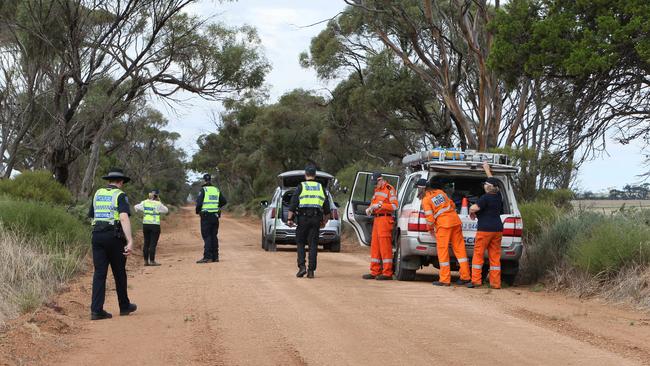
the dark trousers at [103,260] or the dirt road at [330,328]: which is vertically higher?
the dark trousers at [103,260]

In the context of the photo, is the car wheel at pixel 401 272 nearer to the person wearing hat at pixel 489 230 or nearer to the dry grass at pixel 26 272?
the person wearing hat at pixel 489 230

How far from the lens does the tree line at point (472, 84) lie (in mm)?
19359

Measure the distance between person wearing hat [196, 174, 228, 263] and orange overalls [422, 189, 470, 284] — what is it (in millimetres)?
6587

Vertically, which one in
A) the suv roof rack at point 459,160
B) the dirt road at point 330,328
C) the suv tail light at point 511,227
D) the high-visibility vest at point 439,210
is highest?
the suv roof rack at point 459,160

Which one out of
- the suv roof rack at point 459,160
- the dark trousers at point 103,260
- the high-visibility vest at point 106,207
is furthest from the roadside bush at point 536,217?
the high-visibility vest at point 106,207

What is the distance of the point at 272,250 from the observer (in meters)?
22.6

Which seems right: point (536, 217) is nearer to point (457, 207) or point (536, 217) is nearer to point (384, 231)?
point (457, 207)

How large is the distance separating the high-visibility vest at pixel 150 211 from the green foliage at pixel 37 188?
586 cm

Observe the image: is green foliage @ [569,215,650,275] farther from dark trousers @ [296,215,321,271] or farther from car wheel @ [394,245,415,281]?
dark trousers @ [296,215,321,271]

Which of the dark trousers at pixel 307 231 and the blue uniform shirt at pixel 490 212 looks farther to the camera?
the dark trousers at pixel 307 231

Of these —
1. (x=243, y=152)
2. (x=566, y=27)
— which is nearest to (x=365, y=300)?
(x=566, y=27)

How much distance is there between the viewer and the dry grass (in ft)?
33.0

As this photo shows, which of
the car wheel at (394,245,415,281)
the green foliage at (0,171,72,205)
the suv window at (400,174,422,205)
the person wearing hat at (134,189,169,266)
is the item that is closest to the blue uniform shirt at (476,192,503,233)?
the suv window at (400,174,422,205)

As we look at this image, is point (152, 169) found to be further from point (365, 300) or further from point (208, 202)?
point (365, 300)
